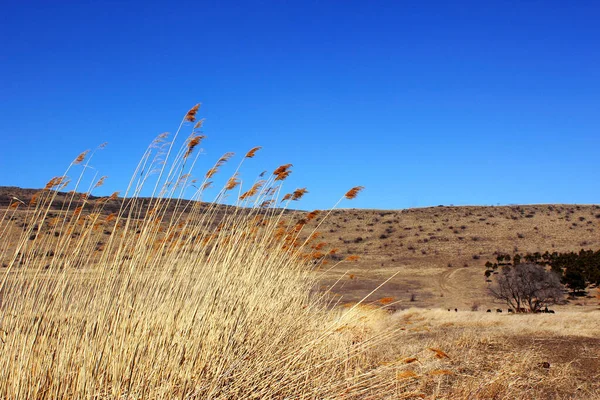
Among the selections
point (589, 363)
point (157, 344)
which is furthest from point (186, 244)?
point (589, 363)

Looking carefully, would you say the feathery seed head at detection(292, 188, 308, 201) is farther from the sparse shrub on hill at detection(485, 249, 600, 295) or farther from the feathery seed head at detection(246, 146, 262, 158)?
the sparse shrub on hill at detection(485, 249, 600, 295)

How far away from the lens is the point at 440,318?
38.8 ft

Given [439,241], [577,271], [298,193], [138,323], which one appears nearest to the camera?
[138,323]

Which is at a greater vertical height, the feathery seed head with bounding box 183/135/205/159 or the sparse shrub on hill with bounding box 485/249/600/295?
the sparse shrub on hill with bounding box 485/249/600/295

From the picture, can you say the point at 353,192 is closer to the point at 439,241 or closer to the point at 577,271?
the point at 577,271

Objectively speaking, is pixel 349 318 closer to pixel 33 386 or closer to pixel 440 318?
pixel 33 386

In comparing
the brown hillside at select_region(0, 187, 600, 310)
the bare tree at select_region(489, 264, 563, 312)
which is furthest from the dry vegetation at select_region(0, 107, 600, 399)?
the brown hillside at select_region(0, 187, 600, 310)

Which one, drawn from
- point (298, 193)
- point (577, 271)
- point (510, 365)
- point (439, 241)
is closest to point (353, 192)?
point (298, 193)

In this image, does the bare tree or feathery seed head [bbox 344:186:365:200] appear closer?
feathery seed head [bbox 344:186:365:200]

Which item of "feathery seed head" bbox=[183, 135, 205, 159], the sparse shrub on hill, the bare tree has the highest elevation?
the sparse shrub on hill

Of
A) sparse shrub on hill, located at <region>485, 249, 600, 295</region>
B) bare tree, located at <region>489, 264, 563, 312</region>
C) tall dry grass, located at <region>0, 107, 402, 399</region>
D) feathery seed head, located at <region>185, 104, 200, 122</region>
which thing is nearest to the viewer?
tall dry grass, located at <region>0, 107, 402, 399</region>

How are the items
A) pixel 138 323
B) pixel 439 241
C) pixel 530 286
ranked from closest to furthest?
pixel 138 323 → pixel 530 286 → pixel 439 241

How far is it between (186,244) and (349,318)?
1.32m

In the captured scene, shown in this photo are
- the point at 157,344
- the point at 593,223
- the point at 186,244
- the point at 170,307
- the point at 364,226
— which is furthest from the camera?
the point at 364,226
